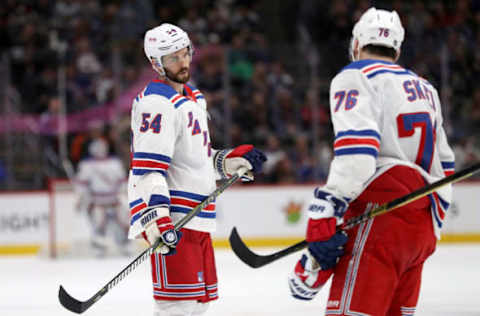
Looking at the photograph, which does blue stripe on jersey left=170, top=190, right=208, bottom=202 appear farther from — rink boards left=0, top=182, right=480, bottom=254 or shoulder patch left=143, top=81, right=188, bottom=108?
rink boards left=0, top=182, right=480, bottom=254

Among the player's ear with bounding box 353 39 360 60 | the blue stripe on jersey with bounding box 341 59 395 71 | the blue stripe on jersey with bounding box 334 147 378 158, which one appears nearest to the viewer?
the blue stripe on jersey with bounding box 334 147 378 158

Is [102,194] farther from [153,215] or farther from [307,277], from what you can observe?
[307,277]

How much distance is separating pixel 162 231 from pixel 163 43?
71 cm

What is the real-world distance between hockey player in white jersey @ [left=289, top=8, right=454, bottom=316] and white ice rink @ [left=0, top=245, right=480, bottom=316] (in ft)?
6.58

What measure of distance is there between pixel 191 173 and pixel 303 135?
5.43m

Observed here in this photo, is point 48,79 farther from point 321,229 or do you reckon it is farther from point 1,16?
point 321,229

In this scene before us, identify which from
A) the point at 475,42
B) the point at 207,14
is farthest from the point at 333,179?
the point at 207,14

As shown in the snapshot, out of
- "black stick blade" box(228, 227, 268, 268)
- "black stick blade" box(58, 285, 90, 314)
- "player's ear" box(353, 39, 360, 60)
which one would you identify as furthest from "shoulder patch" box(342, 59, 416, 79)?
"black stick blade" box(58, 285, 90, 314)

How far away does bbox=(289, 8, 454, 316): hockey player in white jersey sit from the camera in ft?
6.65

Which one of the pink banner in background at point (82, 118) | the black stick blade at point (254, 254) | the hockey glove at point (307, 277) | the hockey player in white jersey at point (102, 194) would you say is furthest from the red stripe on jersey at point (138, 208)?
the pink banner in background at point (82, 118)

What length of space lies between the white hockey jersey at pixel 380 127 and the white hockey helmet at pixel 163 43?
35.5 inches

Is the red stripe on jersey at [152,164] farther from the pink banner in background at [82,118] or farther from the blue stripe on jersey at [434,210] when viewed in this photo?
the pink banner in background at [82,118]

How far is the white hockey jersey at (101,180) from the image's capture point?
7.71 m

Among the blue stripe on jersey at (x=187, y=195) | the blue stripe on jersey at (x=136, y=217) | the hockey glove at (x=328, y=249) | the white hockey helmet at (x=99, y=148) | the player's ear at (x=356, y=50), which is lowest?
the hockey glove at (x=328, y=249)
